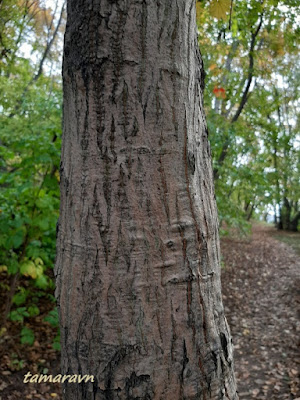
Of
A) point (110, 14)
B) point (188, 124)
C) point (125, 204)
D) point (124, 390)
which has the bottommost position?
point (124, 390)

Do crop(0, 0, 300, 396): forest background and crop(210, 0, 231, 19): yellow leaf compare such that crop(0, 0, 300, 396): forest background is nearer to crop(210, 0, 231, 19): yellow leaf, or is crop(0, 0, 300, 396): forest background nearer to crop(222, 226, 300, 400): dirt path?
crop(210, 0, 231, 19): yellow leaf

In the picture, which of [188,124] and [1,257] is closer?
[188,124]

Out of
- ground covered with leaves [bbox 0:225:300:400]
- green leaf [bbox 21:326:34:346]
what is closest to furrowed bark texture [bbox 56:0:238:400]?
ground covered with leaves [bbox 0:225:300:400]

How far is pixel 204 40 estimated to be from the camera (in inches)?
285

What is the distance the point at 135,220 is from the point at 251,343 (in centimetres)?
471

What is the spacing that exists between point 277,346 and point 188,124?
4.62m

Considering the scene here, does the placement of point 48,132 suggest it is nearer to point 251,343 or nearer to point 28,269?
point 28,269

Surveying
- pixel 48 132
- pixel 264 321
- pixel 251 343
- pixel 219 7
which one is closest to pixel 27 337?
pixel 48 132

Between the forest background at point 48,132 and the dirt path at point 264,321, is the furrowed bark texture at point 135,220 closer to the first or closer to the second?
the forest background at point 48,132

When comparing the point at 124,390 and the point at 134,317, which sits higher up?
the point at 134,317

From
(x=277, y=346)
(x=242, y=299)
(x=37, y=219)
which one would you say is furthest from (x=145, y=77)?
(x=242, y=299)

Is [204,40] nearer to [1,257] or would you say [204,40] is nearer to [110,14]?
[1,257]

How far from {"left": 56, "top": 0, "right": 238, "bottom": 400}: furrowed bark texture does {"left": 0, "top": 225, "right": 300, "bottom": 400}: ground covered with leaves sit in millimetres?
1526

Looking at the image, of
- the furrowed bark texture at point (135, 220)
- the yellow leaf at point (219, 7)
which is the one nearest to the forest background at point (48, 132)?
the yellow leaf at point (219, 7)
